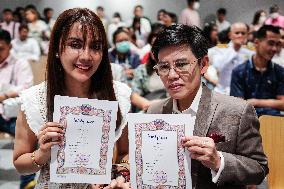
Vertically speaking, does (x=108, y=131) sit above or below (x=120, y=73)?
below

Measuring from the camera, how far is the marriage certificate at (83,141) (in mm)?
1422

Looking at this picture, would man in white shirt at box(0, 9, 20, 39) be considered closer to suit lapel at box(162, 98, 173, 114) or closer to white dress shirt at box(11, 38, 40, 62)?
white dress shirt at box(11, 38, 40, 62)

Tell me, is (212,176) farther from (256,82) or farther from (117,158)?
(256,82)

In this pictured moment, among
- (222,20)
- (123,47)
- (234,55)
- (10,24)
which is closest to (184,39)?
(123,47)

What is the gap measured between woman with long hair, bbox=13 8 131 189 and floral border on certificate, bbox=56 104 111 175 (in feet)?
0.15

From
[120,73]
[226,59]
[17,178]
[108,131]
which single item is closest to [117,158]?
[108,131]

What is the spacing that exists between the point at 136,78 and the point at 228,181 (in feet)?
9.17

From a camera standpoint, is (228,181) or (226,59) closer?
(228,181)

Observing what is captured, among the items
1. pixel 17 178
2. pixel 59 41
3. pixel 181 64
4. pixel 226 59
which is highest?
pixel 226 59

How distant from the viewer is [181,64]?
147cm

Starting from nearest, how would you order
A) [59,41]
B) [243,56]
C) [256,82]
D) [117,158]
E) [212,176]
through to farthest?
[212,176]
[59,41]
[117,158]
[256,82]
[243,56]

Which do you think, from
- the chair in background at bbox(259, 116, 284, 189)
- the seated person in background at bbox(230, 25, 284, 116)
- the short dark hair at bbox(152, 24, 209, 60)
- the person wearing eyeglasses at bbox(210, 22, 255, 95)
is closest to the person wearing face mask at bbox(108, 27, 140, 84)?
the person wearing eyeglasses at bbox(210, 22, 255, 95)

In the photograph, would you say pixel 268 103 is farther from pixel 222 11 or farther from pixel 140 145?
pixel 222 11

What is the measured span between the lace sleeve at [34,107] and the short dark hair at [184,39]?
541 millimetres
